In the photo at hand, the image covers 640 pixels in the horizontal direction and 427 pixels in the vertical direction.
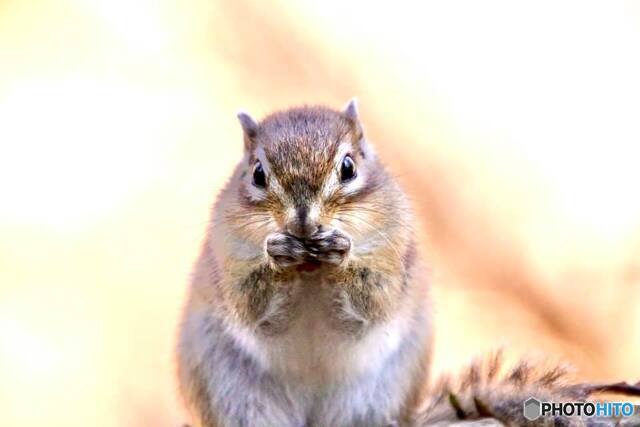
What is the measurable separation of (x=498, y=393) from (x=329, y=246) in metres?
0.80

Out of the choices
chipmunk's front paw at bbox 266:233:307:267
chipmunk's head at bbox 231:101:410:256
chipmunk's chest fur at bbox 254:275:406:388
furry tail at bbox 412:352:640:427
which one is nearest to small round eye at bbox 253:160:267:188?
chipmunk's head at bbox 231:101:410:256

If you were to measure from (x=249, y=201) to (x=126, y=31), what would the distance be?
248cm

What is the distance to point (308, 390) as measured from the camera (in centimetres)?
306

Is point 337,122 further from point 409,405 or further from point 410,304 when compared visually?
point 409,405

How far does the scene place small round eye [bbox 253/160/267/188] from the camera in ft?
9.45

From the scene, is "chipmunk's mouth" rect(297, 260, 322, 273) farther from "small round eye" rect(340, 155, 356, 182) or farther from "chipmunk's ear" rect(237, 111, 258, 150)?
"chipmunk's ear" rect(237, 111, 258, 150)

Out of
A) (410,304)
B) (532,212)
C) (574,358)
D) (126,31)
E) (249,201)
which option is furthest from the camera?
(126,31)

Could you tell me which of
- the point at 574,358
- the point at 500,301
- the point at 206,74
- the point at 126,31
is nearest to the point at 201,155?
→ the point at 206,74

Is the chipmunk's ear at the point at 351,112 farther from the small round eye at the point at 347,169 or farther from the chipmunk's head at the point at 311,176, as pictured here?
the small round eye at the point at 347,169

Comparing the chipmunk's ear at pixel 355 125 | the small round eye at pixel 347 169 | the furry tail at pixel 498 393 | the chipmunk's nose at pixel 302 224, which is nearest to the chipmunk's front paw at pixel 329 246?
the chipmunk's nose at pixel 302 224

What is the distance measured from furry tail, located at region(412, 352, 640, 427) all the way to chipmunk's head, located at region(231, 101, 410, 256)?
58 centimetres

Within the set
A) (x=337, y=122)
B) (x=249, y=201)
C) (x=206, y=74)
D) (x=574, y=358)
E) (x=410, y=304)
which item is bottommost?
(x=574, y=358)

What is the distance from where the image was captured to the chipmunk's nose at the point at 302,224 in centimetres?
270

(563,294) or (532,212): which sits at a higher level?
(532,212)
